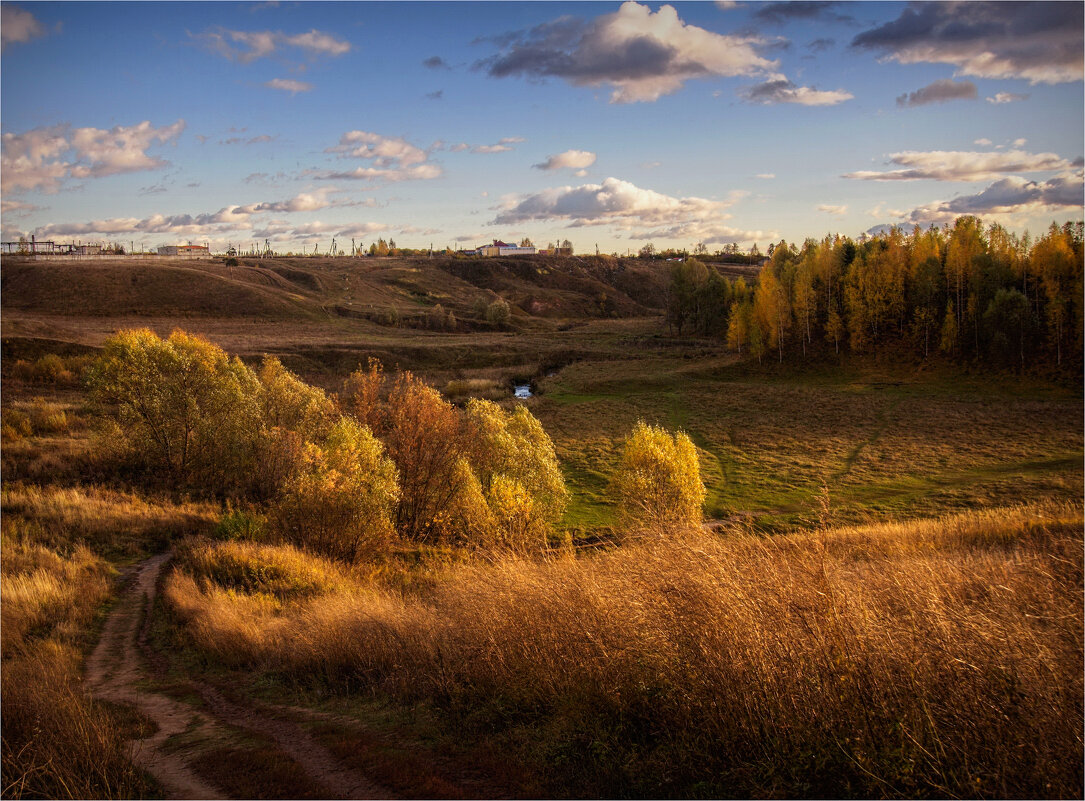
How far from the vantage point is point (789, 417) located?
5944 cm

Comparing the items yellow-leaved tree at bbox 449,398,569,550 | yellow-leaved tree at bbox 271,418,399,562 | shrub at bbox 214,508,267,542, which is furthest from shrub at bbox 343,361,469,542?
shrub at bbox 214,508,267,542

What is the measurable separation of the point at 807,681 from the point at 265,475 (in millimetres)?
36701

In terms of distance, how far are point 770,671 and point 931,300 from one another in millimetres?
85121

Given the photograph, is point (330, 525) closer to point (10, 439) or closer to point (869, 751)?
point (869, 751)

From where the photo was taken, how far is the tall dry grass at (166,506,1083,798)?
455cm

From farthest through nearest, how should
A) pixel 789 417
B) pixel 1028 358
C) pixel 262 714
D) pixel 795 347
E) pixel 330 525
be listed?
1. pixel 795 347
2. pixel 1028 358
3. pixel 789 417
4. pixel 330 525
5. pixel 262 714

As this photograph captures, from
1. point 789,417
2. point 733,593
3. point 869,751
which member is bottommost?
point 789,417

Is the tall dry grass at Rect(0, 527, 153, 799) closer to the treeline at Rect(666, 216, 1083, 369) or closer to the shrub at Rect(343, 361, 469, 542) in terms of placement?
the shrub at Rect(343, 361, 469, 542)

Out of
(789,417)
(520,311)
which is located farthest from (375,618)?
(520,311)

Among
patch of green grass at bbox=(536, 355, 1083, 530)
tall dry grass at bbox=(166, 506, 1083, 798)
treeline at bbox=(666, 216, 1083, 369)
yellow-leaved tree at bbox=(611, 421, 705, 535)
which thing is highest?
treeline at bbox=(666, 216, 1083, 369)

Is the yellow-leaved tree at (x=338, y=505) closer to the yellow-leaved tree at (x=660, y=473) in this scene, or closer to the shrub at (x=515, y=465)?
the shrub at (x=515, y=465)

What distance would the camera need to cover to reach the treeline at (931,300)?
66.6 meters

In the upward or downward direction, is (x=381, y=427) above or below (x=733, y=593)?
below

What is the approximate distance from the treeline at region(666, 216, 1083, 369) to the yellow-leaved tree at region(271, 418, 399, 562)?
6765 centimetres
